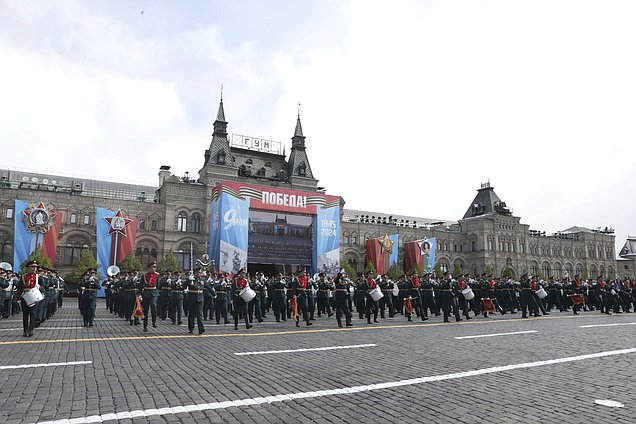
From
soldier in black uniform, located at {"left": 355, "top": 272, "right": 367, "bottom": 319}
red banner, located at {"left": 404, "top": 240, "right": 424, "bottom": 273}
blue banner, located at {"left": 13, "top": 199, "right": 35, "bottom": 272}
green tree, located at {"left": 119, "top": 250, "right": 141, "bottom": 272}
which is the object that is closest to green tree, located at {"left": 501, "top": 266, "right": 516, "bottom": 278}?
soldier in black uniform, located at {"left": 355, "top": 272, "right": 367, "bottom": 319}

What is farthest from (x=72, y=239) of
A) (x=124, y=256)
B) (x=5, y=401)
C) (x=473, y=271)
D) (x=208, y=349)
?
(x=473, y=271)

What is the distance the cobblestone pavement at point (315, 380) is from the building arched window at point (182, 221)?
4442 cm

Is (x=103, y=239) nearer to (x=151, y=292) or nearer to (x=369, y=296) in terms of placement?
(x=151, y=292)

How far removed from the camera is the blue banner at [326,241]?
50100 mm

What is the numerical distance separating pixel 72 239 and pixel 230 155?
22.2 meters

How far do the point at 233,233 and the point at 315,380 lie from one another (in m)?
39.4

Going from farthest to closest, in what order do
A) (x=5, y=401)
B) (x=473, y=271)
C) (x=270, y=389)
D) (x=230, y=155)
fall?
(x=473, y=271), (x=230, y=155), (x=270, y=389), (x=5, y=401)

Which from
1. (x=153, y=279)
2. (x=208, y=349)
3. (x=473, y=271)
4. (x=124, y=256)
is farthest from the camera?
(x=473, y=271)

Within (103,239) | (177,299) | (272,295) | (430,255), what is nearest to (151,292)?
(177,299)

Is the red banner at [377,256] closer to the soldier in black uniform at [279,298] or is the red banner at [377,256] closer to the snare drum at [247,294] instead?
the soldier in black uniform at [279,298]

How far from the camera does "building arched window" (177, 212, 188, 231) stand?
55.1 m

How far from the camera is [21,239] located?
43.2m

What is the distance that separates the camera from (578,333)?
13.5 m

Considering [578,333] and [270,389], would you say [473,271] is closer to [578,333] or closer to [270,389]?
[578,333]
